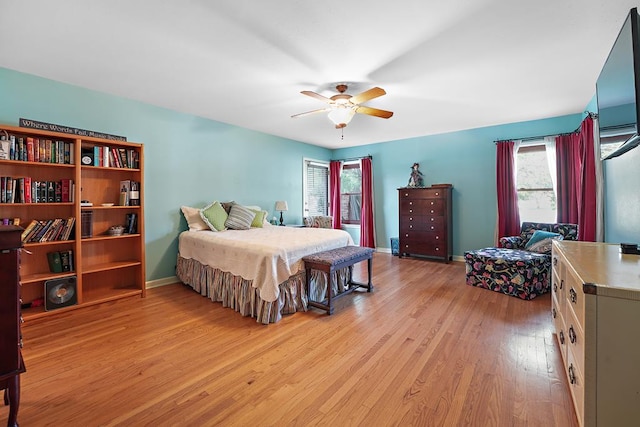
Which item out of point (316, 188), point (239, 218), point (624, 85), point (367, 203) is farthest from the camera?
point (316, 188)

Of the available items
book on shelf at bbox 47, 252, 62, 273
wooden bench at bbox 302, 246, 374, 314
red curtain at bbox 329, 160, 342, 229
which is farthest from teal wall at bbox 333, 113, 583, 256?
book on shelf at bbox 47, 252, 62, 273

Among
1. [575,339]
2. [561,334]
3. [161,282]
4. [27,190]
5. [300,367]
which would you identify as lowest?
[300,367]

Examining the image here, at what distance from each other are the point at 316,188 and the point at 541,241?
4.25m

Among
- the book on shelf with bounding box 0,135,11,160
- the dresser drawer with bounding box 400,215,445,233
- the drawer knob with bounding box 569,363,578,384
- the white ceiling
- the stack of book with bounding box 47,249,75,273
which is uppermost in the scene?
the white ceiling

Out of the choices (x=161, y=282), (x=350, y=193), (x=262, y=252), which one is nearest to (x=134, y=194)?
(x=161, y=282)

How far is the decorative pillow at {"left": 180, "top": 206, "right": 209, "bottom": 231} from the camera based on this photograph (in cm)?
399

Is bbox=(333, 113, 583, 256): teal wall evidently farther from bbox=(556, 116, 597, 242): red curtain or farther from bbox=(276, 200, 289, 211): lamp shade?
bbox=(276, 200, 289, 211): lamp shade

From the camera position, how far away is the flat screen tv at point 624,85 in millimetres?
1460

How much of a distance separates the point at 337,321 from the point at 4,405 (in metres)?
2.22

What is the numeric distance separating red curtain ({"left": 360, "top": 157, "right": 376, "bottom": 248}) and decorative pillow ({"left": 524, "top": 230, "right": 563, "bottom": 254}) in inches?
115

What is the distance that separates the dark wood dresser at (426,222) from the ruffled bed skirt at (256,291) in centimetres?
228

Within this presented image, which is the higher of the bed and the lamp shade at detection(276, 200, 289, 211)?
the lamp shade at detection(276, 200, 289, 211)

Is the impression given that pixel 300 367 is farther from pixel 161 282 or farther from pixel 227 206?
pixel 227 206

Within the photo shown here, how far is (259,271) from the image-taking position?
2.67 meters
